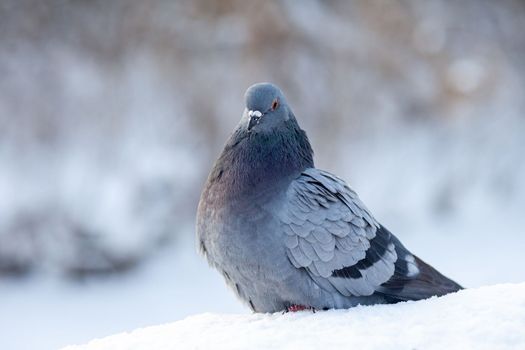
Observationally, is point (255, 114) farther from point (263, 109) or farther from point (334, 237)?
point (334, 237)

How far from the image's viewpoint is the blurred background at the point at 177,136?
10.3 meters

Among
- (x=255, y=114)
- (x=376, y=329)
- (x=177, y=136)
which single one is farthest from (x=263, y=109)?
(x=177, y=136)

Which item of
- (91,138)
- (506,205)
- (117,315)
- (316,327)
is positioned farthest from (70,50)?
(316,327)

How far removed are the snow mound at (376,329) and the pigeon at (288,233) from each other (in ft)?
0.82

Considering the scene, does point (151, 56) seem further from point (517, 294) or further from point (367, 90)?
point (517, 294)

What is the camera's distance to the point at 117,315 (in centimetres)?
984

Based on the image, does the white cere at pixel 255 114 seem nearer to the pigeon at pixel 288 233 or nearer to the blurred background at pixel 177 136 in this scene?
the pigeon at pixel 288 233

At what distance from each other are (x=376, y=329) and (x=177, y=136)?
7733mm

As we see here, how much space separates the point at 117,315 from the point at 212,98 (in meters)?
3.25

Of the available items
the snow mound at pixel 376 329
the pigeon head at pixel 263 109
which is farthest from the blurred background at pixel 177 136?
the snow mound at pixel 376 329

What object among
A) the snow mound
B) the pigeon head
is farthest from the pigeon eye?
the snow mound

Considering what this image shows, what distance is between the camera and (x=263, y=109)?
4164mm

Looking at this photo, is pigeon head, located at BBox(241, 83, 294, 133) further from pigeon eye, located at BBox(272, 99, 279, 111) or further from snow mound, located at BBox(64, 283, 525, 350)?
snow mound, located at BBox(64, 283, 525, 350)

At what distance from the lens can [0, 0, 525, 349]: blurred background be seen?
33.7 feet
